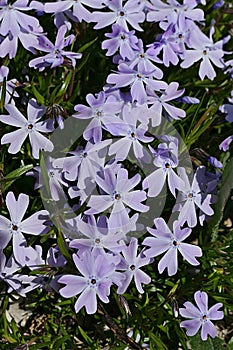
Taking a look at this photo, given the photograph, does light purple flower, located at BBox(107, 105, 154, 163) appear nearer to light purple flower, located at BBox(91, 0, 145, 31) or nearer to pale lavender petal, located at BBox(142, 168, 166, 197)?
pale lavender petal, located at BBox(142, 168, 166, 197)

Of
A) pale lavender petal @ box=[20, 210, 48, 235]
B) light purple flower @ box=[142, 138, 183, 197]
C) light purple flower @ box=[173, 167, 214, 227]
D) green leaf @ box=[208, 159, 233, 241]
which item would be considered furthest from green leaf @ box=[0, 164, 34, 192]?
green leaf @ box=[208, 159, 233, 241]

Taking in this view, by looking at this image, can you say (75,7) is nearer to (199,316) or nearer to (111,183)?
(111,183)

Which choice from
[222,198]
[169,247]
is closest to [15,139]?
[169,247]

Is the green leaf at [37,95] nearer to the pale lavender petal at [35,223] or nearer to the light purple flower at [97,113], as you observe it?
the light purple flower at [97,113]

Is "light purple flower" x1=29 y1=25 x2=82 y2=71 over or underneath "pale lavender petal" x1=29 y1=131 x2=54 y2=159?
over

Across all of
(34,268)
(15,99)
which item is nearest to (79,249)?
(34,268)

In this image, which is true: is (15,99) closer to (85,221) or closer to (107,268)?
(85,221)
